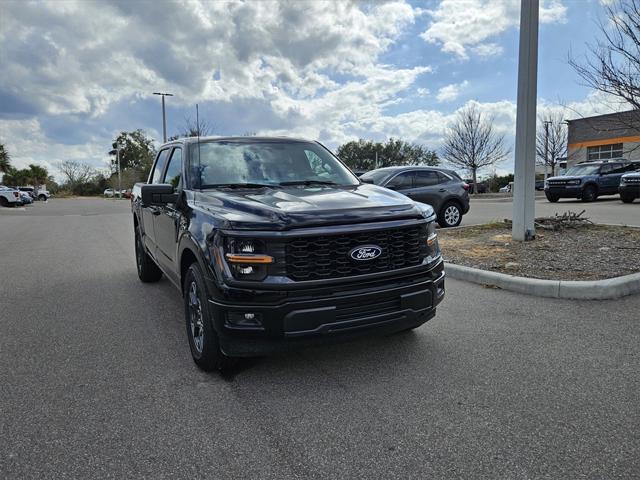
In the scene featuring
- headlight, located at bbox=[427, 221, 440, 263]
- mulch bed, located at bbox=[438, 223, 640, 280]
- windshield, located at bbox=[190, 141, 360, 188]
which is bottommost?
mulch bed, located at bbox=[438, 223, 640, 280]

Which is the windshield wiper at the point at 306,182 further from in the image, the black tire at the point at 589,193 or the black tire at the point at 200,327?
→ the black tire at the point at 589,193

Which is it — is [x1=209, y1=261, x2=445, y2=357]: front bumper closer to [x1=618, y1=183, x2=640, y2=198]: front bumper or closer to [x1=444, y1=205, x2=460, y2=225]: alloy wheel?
[x1=444, y1=205, x2=460, y2=225]: alloy wheel

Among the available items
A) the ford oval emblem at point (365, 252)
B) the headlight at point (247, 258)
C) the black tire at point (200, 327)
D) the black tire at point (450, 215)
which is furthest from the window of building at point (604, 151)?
the headlight at point (247, 258)

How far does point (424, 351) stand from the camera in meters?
3.89

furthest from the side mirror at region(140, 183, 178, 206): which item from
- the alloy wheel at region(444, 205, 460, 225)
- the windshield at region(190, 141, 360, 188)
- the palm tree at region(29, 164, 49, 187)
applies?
the palm tree at region(29, 164, 49, 187)

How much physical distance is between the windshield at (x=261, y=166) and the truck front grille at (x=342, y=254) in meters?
1.25

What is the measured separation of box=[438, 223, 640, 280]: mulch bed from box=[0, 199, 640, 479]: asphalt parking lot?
1.19m

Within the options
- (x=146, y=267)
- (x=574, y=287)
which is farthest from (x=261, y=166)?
(x=574, y=287)

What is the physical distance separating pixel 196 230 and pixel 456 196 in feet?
32.8

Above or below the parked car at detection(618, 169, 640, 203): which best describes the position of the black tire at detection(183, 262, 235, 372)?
below

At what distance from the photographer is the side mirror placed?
4.02 metres

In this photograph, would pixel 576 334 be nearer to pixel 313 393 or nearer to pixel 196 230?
pixel 313 393

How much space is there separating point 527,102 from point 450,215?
4.81m

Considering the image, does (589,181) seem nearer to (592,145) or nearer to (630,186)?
(630,186)
